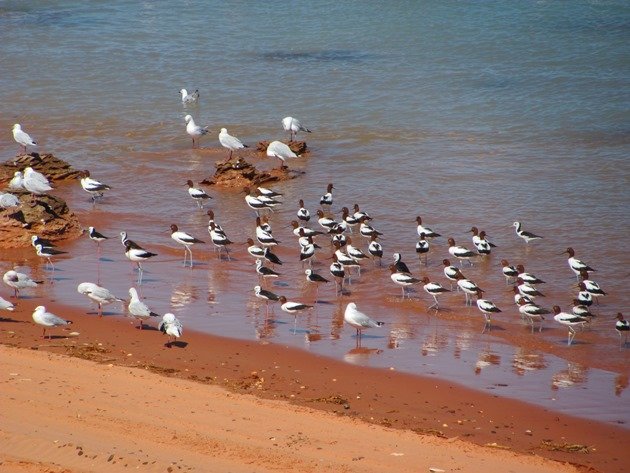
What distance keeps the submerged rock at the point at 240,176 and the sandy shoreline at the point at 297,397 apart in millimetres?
9612

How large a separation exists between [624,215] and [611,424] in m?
9.92

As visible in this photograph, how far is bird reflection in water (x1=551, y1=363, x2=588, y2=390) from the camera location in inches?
512

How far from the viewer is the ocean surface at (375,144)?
14.8 meters

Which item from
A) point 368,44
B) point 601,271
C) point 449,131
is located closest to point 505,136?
point 449,131

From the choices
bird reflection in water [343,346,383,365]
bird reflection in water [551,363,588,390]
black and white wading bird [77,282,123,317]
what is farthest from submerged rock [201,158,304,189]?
bird reflection in water [551,363,588,390]

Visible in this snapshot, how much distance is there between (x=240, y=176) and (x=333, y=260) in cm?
660

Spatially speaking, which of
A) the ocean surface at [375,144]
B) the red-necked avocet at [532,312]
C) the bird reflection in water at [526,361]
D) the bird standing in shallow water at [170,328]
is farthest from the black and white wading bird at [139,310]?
Answer: the red-necked avocet at [532,312]

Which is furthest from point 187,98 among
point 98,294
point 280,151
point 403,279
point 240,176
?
point 98,294

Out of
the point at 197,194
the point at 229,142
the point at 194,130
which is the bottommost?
the point at 197,194

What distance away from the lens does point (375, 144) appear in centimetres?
2666

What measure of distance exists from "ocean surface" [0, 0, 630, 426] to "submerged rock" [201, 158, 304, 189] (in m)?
0.58

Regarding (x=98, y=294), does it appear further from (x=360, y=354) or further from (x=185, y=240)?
(x=360, y=354)

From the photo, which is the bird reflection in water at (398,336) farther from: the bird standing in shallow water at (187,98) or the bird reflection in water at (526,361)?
the bird standing in shallow water at (187,98)

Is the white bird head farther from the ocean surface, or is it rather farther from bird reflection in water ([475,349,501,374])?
bird reflection in water ([475,349,501,374])
